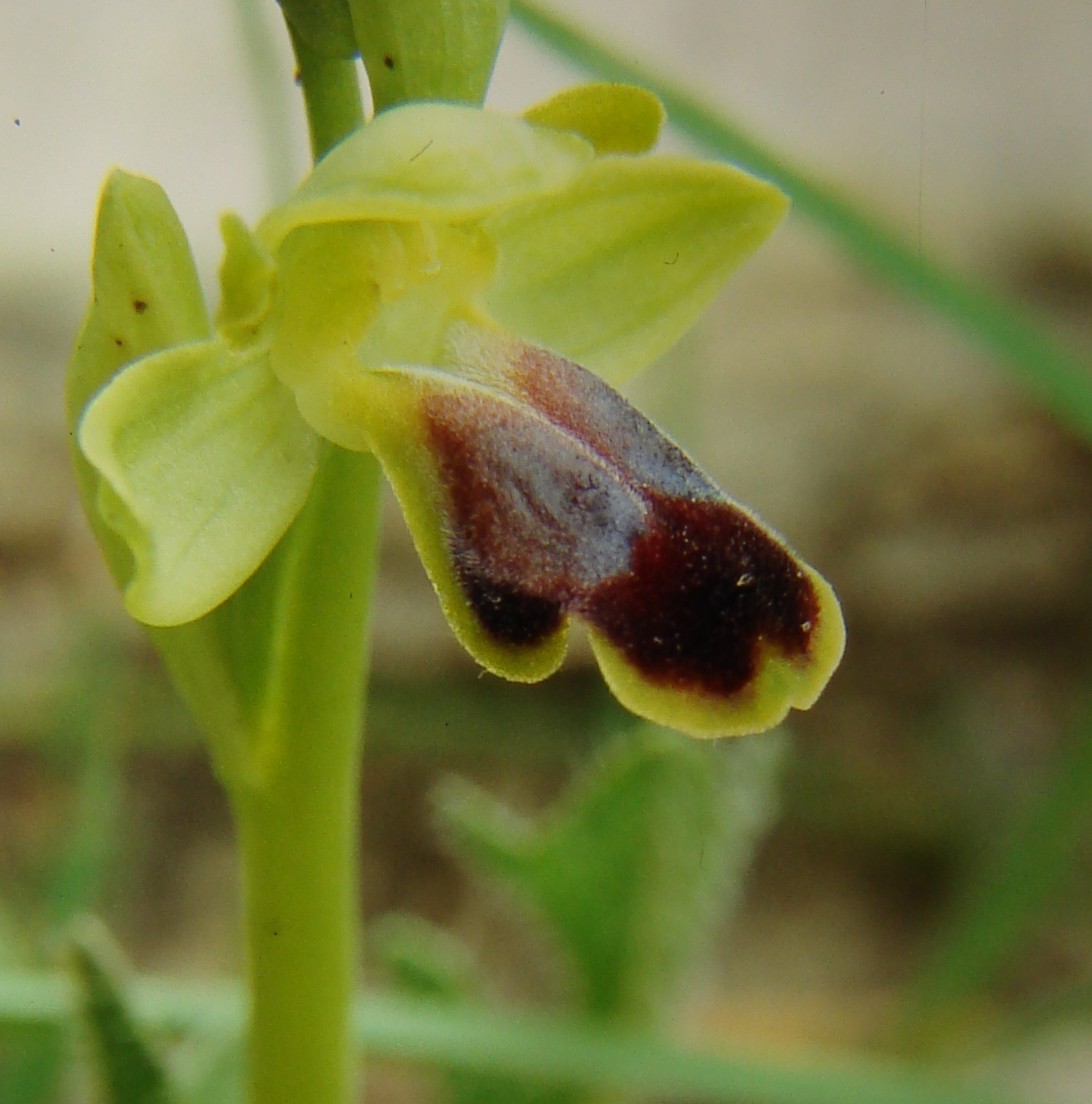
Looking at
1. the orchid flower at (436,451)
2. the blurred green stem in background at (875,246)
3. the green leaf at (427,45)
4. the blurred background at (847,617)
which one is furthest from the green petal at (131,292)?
the blurred background at (847,617)

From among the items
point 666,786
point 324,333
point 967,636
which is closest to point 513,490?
point 324,333

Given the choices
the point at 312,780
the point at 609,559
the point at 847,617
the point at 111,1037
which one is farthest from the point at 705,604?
the point at 847,617

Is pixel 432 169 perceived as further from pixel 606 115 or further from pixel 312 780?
pixel 312 780

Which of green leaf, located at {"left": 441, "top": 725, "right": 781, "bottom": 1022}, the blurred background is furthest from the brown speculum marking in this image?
the blurred background

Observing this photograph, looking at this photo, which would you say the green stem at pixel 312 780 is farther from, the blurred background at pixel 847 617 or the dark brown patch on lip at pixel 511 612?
the blurred background at pixel 847 617

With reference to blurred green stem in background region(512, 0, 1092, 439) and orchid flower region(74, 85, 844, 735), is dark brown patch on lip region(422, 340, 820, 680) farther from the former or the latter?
blurred green stem in background region(512, 0, 1092, 439)

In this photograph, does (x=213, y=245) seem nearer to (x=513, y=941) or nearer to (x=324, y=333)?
(x=513, y=941)
